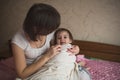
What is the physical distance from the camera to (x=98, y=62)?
1.88 m

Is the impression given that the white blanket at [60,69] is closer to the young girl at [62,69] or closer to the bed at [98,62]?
the young girl at [62,69]

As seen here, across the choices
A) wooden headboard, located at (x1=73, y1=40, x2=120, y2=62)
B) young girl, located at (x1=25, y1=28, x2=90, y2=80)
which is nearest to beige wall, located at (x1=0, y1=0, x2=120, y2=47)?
wooden headboard, located at (x1=73, y1=40, x2=120, y2=62)

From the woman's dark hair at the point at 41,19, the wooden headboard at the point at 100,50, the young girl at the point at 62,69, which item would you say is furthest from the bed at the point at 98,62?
the woman's dark hair at the point at 41,19

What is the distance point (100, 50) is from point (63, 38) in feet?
2.09

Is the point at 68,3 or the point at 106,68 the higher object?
the point at 68,3

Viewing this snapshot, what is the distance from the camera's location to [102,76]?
1.65 m

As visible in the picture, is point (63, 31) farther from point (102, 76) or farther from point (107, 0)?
point (107, 0)

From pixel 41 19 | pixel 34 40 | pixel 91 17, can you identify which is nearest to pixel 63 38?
pixel 34 40

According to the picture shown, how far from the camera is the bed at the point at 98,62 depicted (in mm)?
1659

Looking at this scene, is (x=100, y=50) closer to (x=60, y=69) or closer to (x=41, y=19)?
(x=60, y=69)

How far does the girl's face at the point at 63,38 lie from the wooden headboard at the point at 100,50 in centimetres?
55

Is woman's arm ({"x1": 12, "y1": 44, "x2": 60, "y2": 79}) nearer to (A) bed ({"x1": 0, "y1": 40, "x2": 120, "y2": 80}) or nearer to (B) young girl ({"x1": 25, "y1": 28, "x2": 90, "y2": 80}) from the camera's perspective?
(B) young girl ({"x1": 25, "y1": 28, "x2": 90, "y2": 80})

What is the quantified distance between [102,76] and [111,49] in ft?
1.42

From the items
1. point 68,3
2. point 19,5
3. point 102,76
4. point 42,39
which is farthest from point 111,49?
point 19,5
